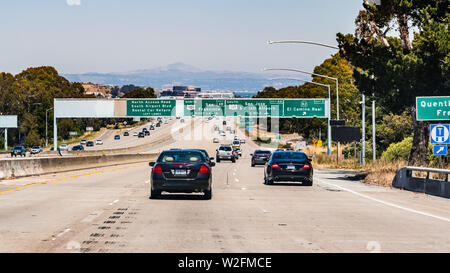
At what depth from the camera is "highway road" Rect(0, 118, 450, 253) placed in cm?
1151

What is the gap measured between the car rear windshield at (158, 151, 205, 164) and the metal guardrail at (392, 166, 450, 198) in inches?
321

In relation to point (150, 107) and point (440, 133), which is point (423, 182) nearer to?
point (440, 133)

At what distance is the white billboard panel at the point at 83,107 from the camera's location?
82812 mm

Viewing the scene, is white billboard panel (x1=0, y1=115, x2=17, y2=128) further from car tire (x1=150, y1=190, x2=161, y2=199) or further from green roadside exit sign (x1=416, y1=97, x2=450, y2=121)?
car tire (x1=150, y1=190, x2=161, y2=199)

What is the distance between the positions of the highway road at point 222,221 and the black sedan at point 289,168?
331cm

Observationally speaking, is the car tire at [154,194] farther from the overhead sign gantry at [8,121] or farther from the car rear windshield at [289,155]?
the overhead sign gantry at [8,121]

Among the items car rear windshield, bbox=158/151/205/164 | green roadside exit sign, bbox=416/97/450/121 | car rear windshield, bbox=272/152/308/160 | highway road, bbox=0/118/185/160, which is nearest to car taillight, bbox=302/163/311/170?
car rear windshield, bbox=272/152/308/160

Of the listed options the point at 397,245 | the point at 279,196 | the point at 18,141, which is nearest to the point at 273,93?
the point at 18,141

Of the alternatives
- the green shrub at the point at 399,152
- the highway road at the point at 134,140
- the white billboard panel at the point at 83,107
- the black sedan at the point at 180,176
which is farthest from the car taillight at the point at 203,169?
the highway road at the point at 134,140

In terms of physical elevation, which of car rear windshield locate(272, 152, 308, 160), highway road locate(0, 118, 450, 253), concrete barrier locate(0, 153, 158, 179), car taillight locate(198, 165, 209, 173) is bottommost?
highway road locate(0, 118, 450, 253)

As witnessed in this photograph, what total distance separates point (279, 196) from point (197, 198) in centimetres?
309

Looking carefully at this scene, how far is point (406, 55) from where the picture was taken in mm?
33406

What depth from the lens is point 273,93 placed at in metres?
186

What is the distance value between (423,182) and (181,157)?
9.85 metres
